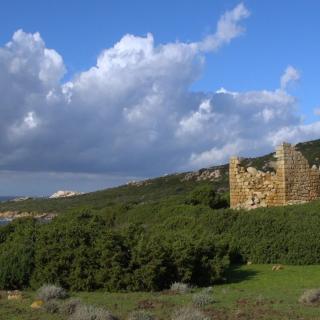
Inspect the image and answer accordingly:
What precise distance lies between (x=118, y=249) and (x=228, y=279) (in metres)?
2.85

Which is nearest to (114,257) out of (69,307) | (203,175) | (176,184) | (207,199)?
(69,307)

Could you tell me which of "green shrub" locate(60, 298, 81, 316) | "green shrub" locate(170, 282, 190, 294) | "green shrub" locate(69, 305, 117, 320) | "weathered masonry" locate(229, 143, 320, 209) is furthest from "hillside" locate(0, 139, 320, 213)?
"green shrub" locate(69, 305, 117, 320)

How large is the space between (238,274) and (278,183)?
1064 centimetres

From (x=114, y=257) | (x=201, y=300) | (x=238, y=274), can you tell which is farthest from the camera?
(x=238, y=274)

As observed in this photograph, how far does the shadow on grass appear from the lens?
13980mm

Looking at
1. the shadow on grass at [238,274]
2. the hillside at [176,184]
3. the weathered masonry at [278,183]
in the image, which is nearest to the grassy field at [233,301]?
the shadow on grass at [238,274]

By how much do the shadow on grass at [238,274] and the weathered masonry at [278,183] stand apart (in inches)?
374

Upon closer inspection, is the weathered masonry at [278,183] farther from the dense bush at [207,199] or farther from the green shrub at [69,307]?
the green shrub at [69,307]

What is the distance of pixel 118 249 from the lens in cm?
1288

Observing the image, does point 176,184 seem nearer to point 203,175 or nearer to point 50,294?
point 203,175

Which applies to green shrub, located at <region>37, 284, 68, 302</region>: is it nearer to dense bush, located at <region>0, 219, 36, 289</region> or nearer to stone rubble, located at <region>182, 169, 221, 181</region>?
dense bush, located at <region>0, 219, 36, 289</region>

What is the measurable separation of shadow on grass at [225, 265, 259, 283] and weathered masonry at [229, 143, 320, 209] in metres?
9.51

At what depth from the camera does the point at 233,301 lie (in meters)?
10.8

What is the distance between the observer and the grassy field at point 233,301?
31.4 feet
